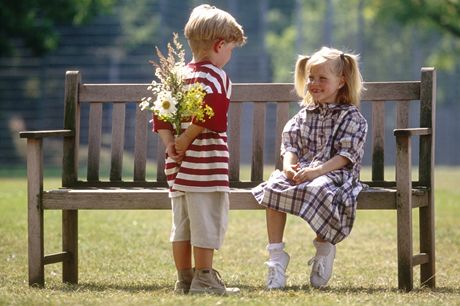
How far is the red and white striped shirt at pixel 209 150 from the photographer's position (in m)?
6.43

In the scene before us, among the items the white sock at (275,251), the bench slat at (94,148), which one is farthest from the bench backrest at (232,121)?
the white sock at (275,251)

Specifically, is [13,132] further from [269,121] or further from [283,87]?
[283,87]

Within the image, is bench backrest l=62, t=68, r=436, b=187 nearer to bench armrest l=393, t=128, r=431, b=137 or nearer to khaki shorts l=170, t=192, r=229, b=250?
bench armrest l=393, t=128, r=431, b=137

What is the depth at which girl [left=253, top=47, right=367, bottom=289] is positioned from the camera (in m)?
6.68

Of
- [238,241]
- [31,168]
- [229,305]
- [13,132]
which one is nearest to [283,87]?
[31,168]

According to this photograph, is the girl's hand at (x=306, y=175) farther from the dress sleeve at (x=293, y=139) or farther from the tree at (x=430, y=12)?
the tree at (x=430, y=12)

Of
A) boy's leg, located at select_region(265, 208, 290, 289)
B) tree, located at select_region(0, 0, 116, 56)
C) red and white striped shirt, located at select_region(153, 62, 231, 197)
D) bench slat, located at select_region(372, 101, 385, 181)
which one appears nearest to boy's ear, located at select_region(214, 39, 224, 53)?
red and white striped shirt, located at select_region(153, 62, 231, 197)

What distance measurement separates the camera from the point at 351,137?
688 centimetres

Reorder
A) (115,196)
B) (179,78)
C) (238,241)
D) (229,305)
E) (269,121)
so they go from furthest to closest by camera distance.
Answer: (269,121) < (238,241) < (115,196) < (179,78) < (229,305)

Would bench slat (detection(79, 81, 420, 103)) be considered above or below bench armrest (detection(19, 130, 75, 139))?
above

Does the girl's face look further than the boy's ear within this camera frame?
Yes

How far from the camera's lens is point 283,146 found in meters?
7.16

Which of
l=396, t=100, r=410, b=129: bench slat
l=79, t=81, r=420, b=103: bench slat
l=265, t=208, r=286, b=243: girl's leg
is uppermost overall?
l=79, t=81, r=420, b=103: bench slat

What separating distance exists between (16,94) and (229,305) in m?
38.6
